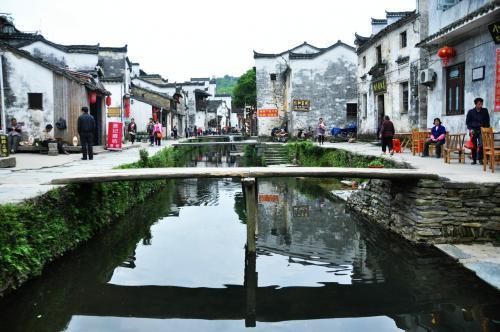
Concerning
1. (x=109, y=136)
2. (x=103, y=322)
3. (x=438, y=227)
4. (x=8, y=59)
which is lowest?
(x=103, y=322)

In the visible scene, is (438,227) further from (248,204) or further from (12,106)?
(12,106)

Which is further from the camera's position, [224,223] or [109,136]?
[109,136]

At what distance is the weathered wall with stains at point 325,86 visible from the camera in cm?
3394

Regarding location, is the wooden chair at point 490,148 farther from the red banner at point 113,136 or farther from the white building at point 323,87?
the white building at point 323,87

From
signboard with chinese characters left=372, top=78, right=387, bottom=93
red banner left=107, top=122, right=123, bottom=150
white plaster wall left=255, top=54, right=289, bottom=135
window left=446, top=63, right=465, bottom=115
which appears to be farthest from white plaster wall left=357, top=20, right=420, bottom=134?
white plaster wall left=255, top=54, right=289, bottom=135

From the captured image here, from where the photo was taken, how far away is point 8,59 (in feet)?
54.7

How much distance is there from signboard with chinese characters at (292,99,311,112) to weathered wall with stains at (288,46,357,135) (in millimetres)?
271

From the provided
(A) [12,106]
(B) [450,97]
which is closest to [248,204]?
(B) [450,97]

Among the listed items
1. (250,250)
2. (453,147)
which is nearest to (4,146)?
(250,250)

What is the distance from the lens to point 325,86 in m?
34.2

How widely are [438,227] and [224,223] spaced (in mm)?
4600

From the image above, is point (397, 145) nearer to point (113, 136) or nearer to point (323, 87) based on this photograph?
point (113, 136)

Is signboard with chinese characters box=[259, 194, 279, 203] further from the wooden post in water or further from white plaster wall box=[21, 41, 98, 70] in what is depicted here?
white plaster wall box=[21, 41, 98, 70]

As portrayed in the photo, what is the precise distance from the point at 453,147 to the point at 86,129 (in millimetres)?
9982
